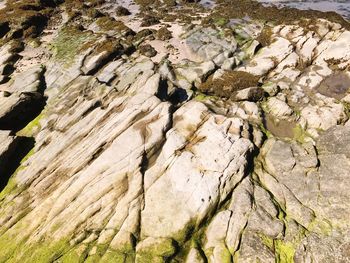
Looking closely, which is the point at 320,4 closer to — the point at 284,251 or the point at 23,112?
the point at 284,251

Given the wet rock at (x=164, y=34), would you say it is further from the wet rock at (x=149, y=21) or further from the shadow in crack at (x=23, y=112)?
the shadow in crack at (x=23, y=112)

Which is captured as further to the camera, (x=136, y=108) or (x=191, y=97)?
(x=191, y=97)

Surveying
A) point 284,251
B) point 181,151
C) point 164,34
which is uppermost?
point 181,151

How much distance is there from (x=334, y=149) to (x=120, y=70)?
904 inches

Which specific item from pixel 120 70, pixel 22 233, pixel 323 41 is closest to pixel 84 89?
pixel 120 70

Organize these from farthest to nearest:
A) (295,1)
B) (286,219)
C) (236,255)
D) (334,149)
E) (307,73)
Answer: (295,1)
(307,73)
(334,149)
(286,219)
(236,255)

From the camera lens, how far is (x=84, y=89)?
104 ft

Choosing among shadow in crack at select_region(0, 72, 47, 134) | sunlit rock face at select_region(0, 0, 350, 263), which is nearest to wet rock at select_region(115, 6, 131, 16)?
sunlit rock face at select_region(0, 0, 350, 263)

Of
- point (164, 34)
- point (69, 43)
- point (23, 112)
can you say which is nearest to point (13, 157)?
point (23, 112)

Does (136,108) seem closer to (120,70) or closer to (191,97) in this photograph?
(191,97)

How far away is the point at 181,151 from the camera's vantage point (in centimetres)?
2369

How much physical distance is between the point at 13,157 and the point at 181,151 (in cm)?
1439

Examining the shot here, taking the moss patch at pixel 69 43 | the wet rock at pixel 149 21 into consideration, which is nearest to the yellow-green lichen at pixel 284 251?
the moss patch at pixel 69 43

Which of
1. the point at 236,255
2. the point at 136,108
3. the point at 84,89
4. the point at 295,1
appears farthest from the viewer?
the point at 295,1
